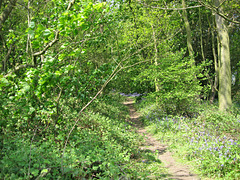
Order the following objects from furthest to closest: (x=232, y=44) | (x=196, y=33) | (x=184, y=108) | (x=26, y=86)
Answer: (x=196, y=33) → (x=232, y=44) → (x=184, y=108) → (x=26, y=86)

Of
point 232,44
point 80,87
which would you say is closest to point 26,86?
point 80,87

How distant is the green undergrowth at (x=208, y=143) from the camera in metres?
4.36

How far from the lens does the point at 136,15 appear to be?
Answer: 12.1 m

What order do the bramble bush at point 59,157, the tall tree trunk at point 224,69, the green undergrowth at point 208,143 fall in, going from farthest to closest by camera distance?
the tall tree trunk at point 224,69 < the green undergrowth at point 208,143 < the bramble bush at point 59,157

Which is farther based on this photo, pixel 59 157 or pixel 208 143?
pixel 208 143

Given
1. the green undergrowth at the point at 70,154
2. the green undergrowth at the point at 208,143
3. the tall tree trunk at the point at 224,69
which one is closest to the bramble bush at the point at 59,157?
the green undergrowth at the point at 70,154

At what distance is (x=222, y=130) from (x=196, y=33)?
11795 millimetres

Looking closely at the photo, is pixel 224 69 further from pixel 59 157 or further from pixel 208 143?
pixel 59 157

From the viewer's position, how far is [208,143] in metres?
5.36

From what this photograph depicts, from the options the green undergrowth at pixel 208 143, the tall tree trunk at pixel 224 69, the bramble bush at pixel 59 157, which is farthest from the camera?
the tall tree trunk at pixel 224 69

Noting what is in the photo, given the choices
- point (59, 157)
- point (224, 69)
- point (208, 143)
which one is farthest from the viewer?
point (224, 69)

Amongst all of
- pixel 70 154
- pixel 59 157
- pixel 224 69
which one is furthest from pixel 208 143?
pixel 224 69

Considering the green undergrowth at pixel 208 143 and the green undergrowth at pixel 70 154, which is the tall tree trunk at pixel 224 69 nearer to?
the green undergrowth at pixel 208 143

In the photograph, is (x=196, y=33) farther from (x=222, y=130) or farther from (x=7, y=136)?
(x=7, y=136)
